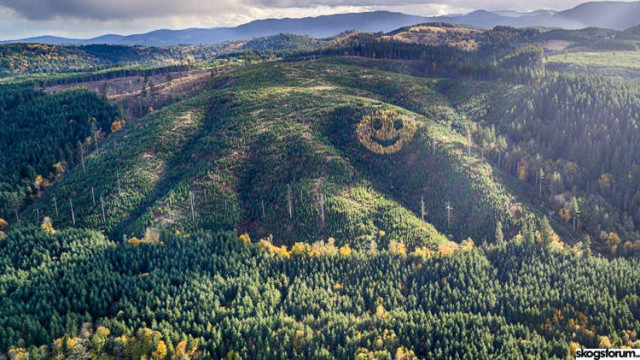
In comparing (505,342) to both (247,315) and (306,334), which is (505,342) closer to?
(306,334)

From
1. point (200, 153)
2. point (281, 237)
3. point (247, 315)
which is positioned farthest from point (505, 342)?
point (200, 153)

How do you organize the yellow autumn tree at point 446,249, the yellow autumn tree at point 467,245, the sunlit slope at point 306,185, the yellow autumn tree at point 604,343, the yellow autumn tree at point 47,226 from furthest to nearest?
the sunlit slope at point 306,185 → the yellow autumn tree at point 47,226 → the yellow autumn tree at point 467,245 → the yellow autumn tree at point 446,249 → the yellow autumn tree at point 604,343

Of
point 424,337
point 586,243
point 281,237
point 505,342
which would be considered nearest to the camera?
point 505,342

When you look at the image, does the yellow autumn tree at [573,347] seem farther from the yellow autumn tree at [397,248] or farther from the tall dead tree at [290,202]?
the tall dead tree at [290,202]

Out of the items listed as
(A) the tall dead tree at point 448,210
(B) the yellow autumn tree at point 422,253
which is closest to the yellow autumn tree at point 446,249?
(B) the yellow autumn tree at point 422,253

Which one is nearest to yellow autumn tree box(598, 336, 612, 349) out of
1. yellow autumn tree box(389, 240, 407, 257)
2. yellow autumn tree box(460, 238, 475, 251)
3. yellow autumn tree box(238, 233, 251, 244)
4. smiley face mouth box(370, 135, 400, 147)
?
yellow autumn tree box(460, 238, 475, 251)

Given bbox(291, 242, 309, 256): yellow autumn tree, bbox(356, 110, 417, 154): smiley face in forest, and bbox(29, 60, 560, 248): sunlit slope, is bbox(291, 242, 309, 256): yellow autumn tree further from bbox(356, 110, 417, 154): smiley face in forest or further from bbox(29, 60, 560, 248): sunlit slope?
bbox(356, 110, 417, 154): smiley face in forest
